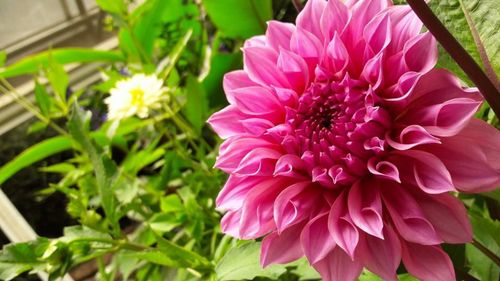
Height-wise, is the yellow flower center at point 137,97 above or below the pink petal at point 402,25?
below

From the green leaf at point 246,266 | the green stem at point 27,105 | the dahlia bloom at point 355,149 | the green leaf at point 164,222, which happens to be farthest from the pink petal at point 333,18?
the green stem at point 27,105

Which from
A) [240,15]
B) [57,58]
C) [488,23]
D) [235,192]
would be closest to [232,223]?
[235,192]

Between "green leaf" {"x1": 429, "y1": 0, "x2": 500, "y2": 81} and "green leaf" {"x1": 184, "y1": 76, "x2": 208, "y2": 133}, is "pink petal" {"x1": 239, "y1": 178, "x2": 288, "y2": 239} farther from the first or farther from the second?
"green leaf" {"x1": 184, "y1": 76, "x2": 208, "y2": 133}

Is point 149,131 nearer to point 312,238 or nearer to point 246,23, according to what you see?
point 246,23

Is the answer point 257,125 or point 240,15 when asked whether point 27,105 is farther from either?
point 257,125

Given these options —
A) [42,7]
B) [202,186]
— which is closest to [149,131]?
[202,186]

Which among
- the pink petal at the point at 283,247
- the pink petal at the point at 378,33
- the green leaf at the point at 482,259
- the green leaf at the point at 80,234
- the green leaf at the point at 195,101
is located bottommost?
the green leaf at the point at 482,259

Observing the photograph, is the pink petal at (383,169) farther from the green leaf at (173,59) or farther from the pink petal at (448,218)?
the green leaf at (173,59)
